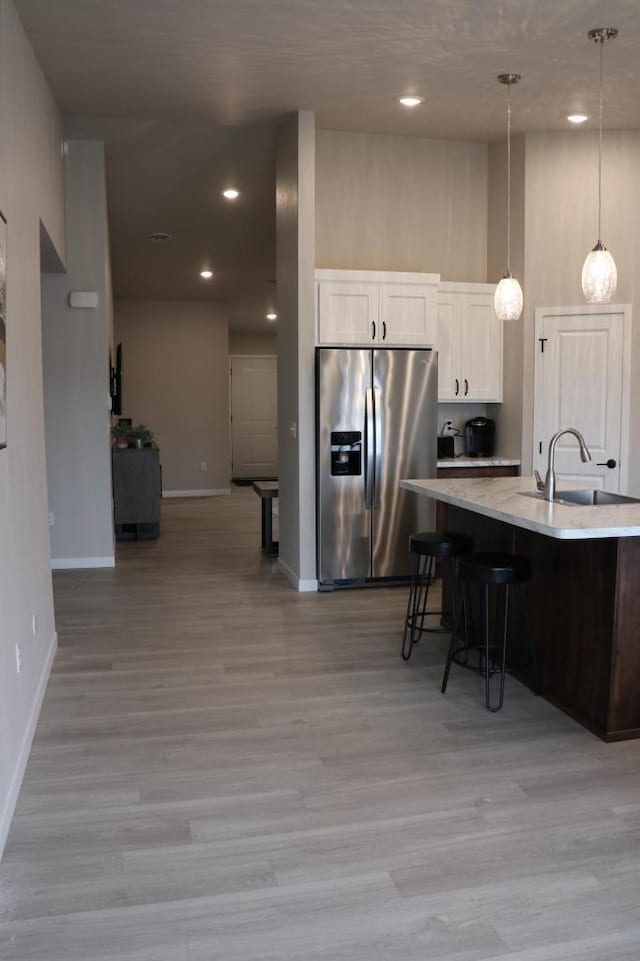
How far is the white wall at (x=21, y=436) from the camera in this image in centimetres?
274

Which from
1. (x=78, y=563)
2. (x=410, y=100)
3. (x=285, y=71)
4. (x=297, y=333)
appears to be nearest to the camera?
(x=285, y=71)

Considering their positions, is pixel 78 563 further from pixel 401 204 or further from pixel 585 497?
pixel 585 497

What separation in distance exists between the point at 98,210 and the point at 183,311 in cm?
578

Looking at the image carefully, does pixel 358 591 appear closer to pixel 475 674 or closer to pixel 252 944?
pixel 475 674

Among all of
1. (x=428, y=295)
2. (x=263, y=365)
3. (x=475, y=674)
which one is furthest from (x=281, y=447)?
(x=263, y=365)

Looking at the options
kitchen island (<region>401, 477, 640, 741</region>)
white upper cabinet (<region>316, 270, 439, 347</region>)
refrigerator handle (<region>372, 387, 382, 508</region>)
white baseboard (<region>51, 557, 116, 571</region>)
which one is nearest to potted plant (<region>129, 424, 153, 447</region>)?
white baseboard (<region>51, 557, 116, 571</region>)

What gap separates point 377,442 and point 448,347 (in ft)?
3.26

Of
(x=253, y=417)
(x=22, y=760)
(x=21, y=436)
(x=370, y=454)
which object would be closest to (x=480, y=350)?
(x=370, y=454)

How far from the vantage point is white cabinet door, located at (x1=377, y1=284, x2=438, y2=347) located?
5.44 m

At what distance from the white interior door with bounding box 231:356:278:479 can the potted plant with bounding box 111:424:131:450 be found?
19.0ft

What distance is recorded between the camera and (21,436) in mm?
3301

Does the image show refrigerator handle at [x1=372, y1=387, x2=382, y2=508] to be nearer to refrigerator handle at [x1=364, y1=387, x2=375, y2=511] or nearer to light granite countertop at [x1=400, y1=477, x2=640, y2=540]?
Answer: refrigerator handle at [x1=364, y1=387, x2=375, y2=511]

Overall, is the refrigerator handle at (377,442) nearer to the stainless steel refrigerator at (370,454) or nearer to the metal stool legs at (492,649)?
the stainless steel refrigerator at (370,454)

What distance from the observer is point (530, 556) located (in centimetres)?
372
